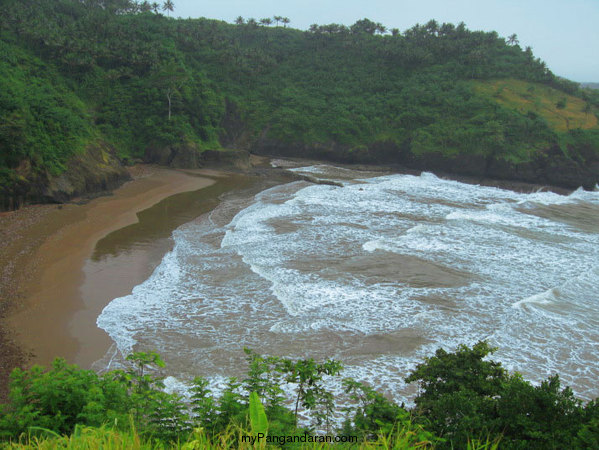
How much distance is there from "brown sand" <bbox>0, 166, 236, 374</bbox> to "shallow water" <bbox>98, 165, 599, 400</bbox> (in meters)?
0.71

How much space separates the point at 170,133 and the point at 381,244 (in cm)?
2364

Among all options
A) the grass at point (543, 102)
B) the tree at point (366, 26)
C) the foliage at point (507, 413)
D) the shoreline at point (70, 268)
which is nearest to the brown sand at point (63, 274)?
the shoreline at point (70, 268)

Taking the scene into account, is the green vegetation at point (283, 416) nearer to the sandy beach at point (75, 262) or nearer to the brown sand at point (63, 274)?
the sandy beach at point (75, 262)

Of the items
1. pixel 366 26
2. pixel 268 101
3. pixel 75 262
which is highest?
pixel 366 26

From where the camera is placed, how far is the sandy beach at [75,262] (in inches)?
404

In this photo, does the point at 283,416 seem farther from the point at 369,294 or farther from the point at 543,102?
the point at 543,102

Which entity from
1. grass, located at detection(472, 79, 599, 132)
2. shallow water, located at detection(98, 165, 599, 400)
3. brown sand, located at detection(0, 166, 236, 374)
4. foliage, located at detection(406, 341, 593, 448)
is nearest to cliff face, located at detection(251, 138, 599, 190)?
grass, located at detection(472, 79, 599, 132)

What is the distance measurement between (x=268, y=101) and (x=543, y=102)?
2886 cm

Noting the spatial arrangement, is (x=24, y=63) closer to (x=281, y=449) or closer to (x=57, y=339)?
(x=57, y=339)

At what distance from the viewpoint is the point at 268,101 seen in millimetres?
48625

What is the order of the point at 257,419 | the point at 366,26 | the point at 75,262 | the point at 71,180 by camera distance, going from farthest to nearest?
the point at 366,26 → the point at 71,180 → the point at 75,262 → the point at 257,419

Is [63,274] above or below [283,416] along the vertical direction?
below

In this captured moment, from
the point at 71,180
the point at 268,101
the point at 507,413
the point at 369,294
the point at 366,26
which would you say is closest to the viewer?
the point at 507,413

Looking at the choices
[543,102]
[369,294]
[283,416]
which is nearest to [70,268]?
[369,294]
